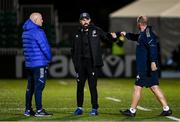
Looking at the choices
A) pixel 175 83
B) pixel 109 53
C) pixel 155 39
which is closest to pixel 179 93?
pixel 175 83

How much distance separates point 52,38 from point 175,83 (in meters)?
9.35

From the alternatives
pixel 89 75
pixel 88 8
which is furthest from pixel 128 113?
pixel 88 8

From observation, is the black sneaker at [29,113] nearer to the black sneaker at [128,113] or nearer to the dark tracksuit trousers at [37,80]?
the dark tracksuit trousers at [37,80]

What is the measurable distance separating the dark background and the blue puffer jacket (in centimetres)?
3530

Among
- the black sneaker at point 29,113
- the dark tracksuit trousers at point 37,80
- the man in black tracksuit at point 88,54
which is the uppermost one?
the man in black tracksuit at point 88,54

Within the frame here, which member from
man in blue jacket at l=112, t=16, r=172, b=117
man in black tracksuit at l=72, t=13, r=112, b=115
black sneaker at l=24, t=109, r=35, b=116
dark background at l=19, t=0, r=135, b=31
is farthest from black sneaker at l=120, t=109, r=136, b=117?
dark background at l=19, t=0, r=135, b=31

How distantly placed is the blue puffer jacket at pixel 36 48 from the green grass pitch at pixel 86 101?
997 millimetres

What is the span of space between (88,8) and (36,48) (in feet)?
118

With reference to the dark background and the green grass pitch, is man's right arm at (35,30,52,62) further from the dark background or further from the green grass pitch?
the dark background

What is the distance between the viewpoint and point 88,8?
4950 centimetres

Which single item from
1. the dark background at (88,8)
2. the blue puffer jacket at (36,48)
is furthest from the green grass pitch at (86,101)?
the dark background at (88,8)

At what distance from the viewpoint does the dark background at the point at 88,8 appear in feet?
162

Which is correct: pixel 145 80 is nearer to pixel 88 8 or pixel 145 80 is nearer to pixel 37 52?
pixel 37 52

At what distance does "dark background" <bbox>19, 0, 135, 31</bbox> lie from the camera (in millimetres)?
49375
